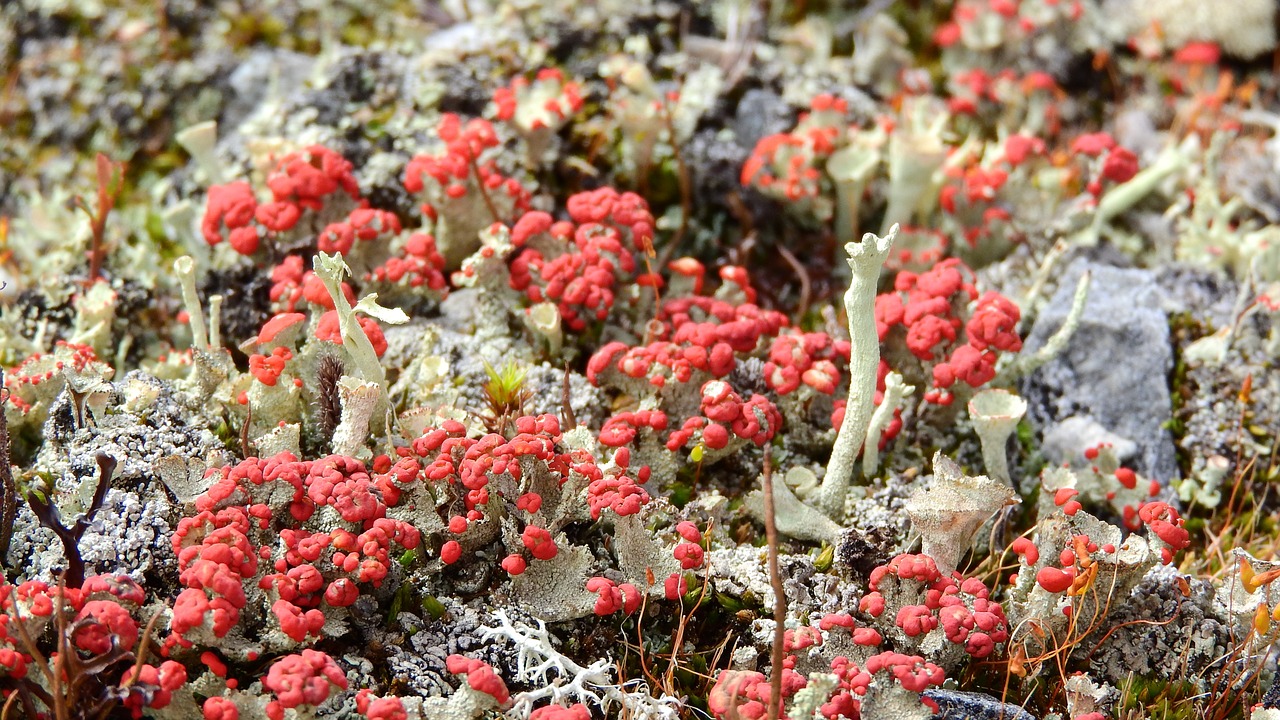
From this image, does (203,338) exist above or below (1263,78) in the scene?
below

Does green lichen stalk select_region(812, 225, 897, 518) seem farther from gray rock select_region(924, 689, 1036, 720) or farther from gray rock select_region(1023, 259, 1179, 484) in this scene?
gray rock select_region(1023, 259, 1179, 484)

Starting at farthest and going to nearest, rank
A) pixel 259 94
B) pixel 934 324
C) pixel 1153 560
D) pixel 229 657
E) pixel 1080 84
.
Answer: pixel 1080 84, pixel 259 94, pixel 934 324, pixel 1153 560, pixel 229 657

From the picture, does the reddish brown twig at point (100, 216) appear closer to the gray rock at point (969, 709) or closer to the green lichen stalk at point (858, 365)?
the green lichen stalk at point (858, 365)

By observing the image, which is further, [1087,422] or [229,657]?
[1087,422]

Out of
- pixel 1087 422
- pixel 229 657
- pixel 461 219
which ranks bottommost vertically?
pixel 229 657

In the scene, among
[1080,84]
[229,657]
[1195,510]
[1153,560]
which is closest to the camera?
[229,657]

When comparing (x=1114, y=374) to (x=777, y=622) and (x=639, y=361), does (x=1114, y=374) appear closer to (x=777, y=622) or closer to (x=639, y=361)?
(x=639, y=361)

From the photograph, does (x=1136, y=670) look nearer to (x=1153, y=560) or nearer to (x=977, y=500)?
(x=1153, y=560)

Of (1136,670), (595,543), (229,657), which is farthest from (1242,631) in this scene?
(229,657)

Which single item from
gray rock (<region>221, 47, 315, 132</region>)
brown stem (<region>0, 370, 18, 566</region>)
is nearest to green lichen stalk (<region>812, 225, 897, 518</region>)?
brown stem (<region>0, 370, 18, 566</region>)
